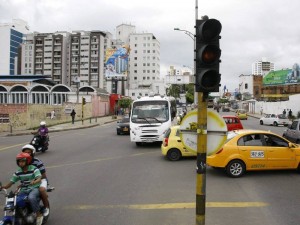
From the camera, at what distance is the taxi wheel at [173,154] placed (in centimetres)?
1448

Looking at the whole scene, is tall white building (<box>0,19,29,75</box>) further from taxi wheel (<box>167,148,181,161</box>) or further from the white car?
taxi wheel (<box>167,148,181,161</box>)

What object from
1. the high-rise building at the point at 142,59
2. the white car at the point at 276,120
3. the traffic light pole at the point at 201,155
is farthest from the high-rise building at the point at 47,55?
the traffic light pole at the point at 201,155

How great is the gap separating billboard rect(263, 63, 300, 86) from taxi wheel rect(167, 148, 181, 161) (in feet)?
212

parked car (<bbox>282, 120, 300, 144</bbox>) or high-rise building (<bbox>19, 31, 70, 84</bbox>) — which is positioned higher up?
high-rise building (<bbox>19, 31, 70, 84</bbox>)

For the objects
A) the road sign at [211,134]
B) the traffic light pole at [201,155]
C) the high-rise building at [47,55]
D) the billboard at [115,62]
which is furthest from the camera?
the high-rise building at [47,55]

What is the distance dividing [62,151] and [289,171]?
10.7m

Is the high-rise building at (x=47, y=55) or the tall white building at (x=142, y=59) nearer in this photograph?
the high-rise building at (x=47, y=55)

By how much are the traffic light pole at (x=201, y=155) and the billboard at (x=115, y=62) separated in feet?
288

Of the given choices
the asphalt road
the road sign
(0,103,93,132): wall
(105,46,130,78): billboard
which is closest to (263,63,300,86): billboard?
(105,46,130,78): billboard

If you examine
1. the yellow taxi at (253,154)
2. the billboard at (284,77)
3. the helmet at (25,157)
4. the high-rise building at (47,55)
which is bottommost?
the yellow taxi at (253,154)

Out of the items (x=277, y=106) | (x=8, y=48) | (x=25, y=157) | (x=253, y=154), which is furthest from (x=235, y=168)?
(x=8, y=48)

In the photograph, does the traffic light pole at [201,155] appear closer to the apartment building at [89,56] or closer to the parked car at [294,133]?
the parked car at [294,133]

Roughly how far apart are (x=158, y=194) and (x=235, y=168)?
3.04 meters

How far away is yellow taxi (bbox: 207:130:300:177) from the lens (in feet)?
36.2
